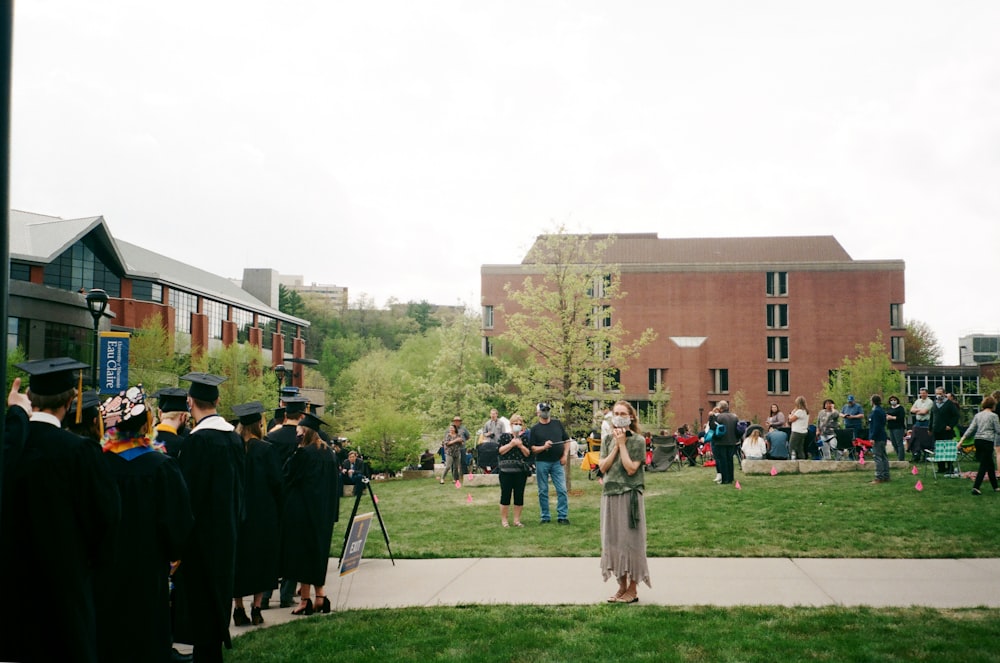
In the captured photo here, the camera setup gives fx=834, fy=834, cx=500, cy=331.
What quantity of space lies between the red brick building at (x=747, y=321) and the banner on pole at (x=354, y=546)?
196 feet

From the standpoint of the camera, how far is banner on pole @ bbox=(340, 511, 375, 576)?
846cm

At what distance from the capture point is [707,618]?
23.6ft

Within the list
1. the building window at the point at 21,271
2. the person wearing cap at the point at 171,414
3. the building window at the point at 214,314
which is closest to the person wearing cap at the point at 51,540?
the person wearing cap at the point at 171,414

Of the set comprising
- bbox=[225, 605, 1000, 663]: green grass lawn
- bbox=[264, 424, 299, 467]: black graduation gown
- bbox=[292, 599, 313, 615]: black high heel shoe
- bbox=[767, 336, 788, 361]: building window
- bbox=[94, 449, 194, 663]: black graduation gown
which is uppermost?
bbox=[767, 336, 788, 361]: building window

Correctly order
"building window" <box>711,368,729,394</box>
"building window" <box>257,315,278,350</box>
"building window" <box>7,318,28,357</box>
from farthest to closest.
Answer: "building window" <box>257,315,278,350</box>, "building window" <box>711,368,729,394</box>, "building window" <box>7,318,28,357</box>

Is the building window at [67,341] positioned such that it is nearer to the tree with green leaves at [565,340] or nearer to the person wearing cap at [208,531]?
the tree with green leaves at [565,340]

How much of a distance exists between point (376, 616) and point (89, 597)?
3.67m

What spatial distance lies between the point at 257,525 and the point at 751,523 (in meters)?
8.05

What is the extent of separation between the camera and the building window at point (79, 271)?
44.6 metres

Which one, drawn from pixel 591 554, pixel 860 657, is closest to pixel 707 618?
pixel 860 657

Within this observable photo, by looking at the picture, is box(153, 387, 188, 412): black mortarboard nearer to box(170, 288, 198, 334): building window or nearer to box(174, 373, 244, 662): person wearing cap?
box(174, 373, 244, 662): person wearing cap

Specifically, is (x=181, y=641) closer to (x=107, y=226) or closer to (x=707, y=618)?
(x=707, y=618)

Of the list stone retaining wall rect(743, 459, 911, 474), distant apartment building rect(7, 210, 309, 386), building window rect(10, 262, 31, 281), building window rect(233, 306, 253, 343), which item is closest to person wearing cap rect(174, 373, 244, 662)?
stone retaining wall rect(743, 459, 911, 474)

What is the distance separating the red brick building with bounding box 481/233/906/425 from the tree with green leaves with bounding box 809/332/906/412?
2.89 meters
